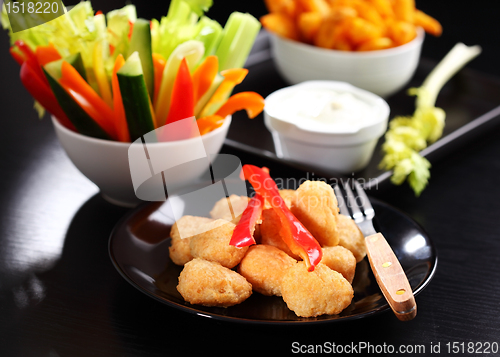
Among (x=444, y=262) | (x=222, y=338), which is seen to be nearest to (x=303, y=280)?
(x=222, y=338)

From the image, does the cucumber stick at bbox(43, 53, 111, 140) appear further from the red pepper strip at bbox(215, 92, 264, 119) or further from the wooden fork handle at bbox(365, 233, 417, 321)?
the wooden fork handle at bbox(365, 233, 417, 321)

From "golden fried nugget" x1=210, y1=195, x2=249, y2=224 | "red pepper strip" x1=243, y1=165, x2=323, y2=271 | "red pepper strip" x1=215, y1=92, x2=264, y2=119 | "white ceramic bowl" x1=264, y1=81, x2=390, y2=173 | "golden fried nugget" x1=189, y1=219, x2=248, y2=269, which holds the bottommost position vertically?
"white ceramic bowl" x1=264, y1=81, x2=390, y2=173

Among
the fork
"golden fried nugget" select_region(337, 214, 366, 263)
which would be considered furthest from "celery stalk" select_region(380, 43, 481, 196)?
"golden fried nugget" select_region(337, 214, 366, 263)

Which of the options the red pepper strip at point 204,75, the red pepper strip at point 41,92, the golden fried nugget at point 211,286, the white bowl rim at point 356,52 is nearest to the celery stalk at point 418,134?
the white bowl rim at point 356,52

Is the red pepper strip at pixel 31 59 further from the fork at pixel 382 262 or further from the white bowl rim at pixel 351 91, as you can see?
the fork at pixel 382 262

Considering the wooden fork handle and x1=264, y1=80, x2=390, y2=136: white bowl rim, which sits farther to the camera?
x1=264, y1=80, x2=390, y2=136: white bowl rim

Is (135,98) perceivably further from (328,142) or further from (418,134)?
(418,134)

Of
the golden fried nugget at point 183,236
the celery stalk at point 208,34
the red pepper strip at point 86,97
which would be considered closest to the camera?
the golden fried nugget at point 183,236
